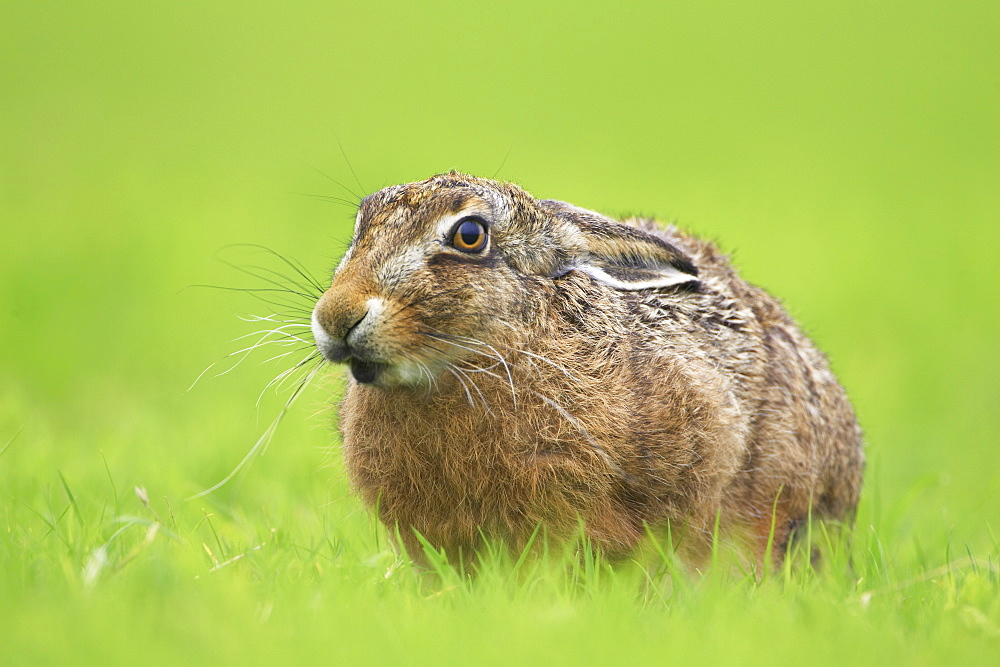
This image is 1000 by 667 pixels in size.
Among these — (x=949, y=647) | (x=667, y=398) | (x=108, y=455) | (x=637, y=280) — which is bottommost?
(x=108, y=455)

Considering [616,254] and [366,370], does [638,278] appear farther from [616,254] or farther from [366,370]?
[366,370]

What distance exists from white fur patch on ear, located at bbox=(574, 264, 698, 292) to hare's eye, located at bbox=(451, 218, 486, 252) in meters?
0.57

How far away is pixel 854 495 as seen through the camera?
6.23 m

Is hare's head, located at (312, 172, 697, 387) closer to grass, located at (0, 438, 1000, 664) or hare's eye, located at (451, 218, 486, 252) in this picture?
hare's eye, located at (451, 218, 486, 252)

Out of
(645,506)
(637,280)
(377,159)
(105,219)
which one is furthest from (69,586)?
(377,159)

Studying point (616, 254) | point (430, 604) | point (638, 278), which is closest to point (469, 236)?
point (616, 254)

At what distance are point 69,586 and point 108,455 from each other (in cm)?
320

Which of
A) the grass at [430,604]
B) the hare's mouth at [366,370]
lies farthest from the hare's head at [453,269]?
the grass at [430,604]

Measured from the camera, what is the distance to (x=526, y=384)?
473 cm

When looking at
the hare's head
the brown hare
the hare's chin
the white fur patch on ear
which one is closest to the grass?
the brown hare

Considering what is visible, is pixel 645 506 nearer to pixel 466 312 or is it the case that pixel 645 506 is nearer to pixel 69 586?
pixel 466 312

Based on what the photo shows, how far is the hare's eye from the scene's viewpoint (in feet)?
15.7

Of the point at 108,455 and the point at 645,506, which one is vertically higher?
the point at 645,506

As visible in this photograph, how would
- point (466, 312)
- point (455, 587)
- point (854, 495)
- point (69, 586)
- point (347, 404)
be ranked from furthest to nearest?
point (854, 495) → point (347, 404) → point (466, 312) → point (455, 587) → point (69, 586)
